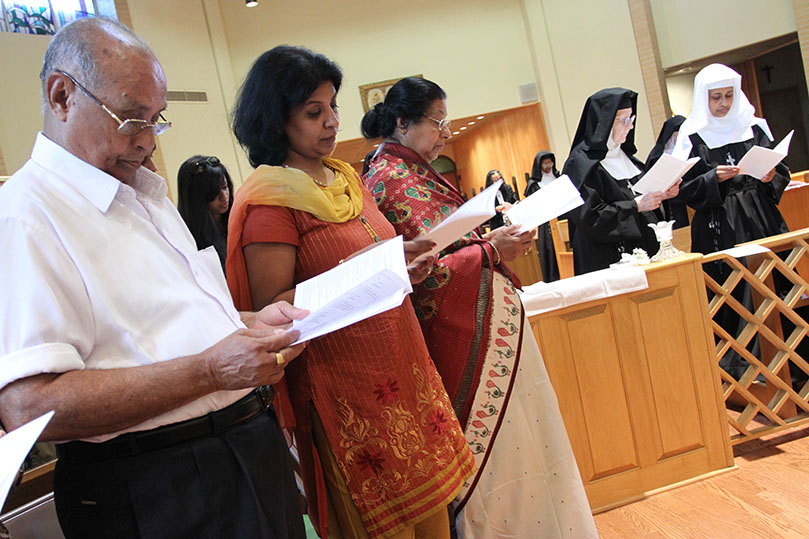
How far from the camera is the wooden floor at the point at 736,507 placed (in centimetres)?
228

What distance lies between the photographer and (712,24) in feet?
30.3

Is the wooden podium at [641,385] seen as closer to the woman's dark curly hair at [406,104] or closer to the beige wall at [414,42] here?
the woman's dark curly hair at [406,104]

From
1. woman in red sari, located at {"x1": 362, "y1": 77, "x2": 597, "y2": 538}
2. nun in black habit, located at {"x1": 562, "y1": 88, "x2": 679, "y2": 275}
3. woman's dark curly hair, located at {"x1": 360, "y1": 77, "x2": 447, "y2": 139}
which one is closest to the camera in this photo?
woman in red sari, located at {"x1": 362, "y1": 77, "x2": 597, "y2": 538}

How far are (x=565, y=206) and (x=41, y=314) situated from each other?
161 cm

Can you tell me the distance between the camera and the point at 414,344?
66.7 inches

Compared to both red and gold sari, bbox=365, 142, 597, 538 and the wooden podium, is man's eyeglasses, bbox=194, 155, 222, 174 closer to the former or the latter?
red and gold sari, bbox=365, 142, 597, 538

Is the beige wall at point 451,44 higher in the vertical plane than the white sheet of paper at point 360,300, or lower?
higher

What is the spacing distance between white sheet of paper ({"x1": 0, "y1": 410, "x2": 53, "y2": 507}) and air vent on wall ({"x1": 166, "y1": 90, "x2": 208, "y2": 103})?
27.8 ft

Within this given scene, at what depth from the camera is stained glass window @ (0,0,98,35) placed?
716cm

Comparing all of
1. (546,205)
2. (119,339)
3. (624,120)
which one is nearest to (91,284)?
(119,339)

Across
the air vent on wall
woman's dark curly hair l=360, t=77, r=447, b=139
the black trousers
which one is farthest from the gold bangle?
the air vent on wall

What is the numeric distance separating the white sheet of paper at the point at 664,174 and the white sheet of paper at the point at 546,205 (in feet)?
3.46

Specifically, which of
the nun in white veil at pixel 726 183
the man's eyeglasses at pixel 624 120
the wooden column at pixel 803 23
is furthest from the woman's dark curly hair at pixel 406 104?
the wooden column at pixel 803 23

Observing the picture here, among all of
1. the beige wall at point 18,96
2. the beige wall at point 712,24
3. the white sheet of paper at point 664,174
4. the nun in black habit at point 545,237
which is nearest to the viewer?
the white sheet of paper at point 664,174
